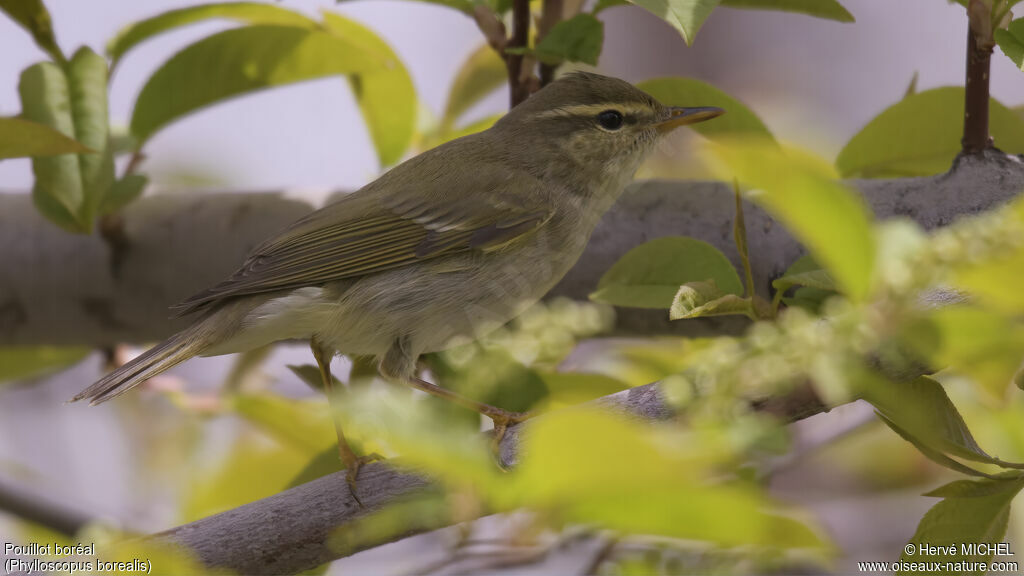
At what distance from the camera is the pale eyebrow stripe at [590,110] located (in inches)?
102

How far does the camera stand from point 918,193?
1.98 metres

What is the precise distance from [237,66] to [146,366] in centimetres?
82

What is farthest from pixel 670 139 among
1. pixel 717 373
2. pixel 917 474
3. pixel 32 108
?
pixel 717 373

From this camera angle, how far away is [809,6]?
195cm

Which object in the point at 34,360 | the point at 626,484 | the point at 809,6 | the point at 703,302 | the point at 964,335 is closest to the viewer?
the point at 626,484

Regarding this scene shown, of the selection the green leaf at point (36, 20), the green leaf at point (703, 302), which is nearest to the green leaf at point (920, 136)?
the green leaf at point (703, 302)

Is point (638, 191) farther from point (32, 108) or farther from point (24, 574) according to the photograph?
point (24, 574)

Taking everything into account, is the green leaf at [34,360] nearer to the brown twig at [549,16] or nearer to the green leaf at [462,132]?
the green leaf at [462,132]

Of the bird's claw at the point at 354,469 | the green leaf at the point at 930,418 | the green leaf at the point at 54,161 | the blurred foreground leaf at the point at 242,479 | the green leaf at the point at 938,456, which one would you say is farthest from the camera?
the blurred foreground leaf at the point at 242,479

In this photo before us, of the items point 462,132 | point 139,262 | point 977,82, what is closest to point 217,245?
point 139,262

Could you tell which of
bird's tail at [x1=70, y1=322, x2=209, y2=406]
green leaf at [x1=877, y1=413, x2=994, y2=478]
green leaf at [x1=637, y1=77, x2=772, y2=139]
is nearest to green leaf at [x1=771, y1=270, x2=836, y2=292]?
green leaf at [x1=877, y1=413, x2=994, y2=478]

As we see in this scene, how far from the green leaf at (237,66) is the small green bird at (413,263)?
1.14 ft

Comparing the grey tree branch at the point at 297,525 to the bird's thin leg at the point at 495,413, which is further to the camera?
the bird's thin leg at the point at 495,413

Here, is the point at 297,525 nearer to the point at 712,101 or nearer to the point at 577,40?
the point at 577,40
